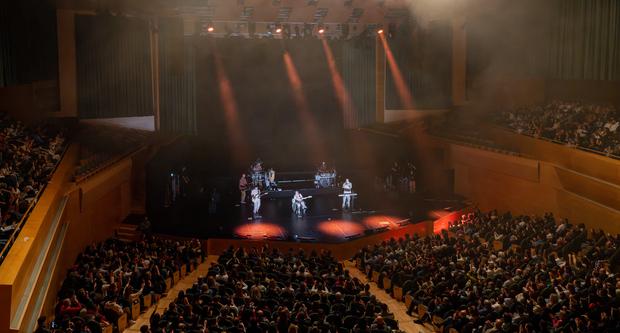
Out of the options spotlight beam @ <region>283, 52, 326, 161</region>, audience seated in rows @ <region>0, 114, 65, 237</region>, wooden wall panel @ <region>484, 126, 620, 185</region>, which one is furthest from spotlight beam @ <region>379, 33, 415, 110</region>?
audience seated in rows @ <region>0, 114, 65, 237</region>

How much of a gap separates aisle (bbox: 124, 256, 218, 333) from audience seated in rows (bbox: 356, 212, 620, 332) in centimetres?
389

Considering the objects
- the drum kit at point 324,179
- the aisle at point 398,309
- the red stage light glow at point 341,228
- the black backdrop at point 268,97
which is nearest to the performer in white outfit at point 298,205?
the red stage light glow at point 341,228

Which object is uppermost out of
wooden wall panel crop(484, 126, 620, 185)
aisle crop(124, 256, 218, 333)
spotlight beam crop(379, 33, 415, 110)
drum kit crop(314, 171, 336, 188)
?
spotlight beam crop(379, 33, 415, 110)

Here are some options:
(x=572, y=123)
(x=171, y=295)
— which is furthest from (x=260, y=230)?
(x=572, y=123)

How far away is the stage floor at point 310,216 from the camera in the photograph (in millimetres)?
18734

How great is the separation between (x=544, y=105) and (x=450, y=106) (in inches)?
209

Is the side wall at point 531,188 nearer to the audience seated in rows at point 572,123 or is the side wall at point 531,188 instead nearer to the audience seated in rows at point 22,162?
the audience seated in rows at point 572,123

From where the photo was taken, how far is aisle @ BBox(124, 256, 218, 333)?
12697mm

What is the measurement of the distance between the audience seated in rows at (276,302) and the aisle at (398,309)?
1.00 meters

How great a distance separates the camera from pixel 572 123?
20.9m

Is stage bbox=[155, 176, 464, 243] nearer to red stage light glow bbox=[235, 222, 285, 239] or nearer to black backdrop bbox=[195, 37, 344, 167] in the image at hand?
red stage light glow bbox=[235, 222, 285, 239]

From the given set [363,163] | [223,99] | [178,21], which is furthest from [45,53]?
[363,163]

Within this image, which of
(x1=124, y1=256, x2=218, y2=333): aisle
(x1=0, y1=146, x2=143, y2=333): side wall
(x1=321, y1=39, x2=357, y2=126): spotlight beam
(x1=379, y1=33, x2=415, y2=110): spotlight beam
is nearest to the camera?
(x1=0, y1=146, x2=143, y2=333): side wall

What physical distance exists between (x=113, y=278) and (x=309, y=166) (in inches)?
518
